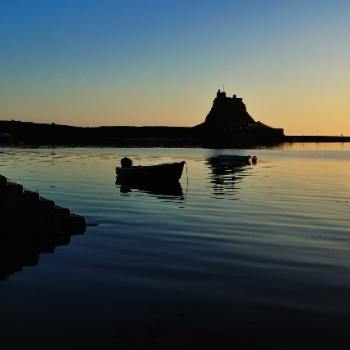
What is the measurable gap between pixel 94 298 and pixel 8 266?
180 inches

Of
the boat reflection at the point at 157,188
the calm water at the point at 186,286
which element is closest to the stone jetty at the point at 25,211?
the calm water at the point at 186,286

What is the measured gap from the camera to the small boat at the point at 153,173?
5178 cm

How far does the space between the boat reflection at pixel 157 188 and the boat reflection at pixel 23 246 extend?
19.8 m

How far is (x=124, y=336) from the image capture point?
1057cm

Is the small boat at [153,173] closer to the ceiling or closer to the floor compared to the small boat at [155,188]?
closer to the ceiling

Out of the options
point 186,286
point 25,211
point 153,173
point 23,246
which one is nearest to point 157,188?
point 153,173

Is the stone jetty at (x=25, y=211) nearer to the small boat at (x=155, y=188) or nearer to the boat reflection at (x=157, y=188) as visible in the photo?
the boat reflection at (x=157, y=188)

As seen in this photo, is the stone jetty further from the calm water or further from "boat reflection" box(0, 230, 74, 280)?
the calm water

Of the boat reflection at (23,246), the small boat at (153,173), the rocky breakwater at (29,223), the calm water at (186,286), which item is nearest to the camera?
the calm water at (186,286)

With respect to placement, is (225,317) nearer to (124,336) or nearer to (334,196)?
(124,336)

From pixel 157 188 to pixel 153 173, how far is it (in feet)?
8.63

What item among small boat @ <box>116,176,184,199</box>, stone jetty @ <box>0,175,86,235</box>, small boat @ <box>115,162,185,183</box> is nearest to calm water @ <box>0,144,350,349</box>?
stone jetty @ <box>0,175,86,235</box>

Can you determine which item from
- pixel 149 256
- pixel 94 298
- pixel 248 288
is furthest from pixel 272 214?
pixel 94 298

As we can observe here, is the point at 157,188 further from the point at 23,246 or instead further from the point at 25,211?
the point at 23,246
